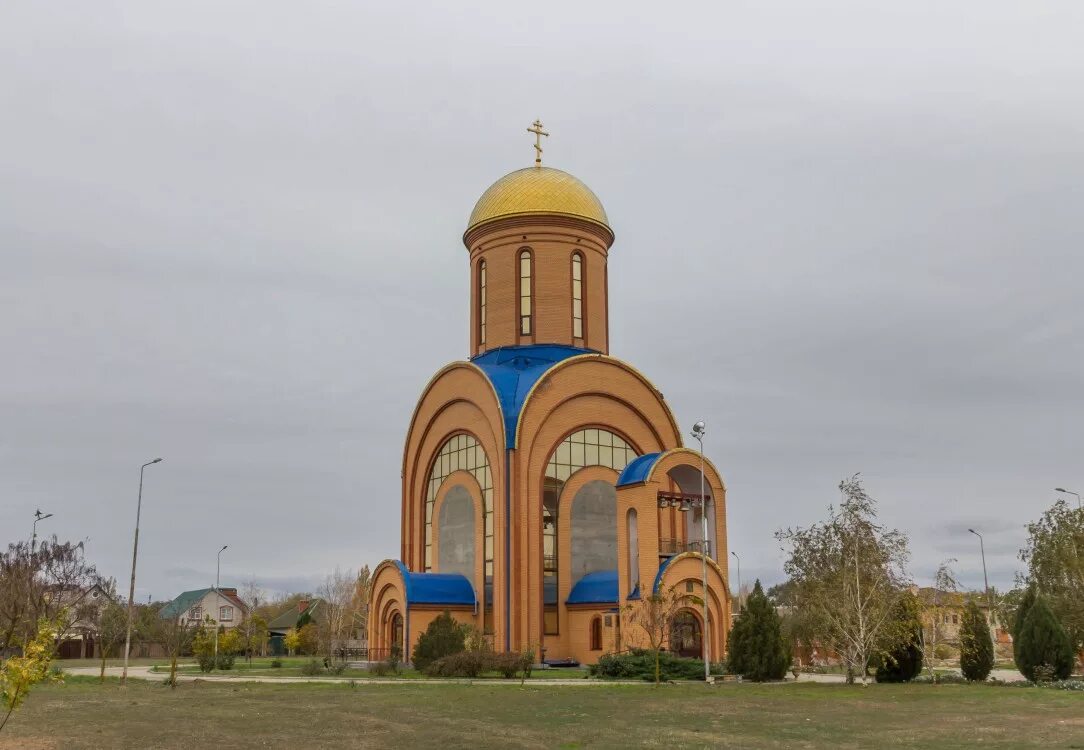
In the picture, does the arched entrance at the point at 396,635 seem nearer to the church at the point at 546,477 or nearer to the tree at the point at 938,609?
the church at the point at 546,477

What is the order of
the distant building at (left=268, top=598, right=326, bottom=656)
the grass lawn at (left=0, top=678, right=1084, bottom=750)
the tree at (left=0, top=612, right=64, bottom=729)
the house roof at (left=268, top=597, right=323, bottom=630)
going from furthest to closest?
the house roof at (left=268, top=597, right=323, bottom=630) → the distant building at (left=268, top=598, right=326, bottom=656) → the grass lawn at (left=0, top=678, right=1084, bottom=750) → the tree at (left=0, top=612, right=64, bottom=729)

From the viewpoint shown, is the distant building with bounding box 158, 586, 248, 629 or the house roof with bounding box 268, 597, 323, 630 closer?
the house roof with bounding box 268, 597, 323, 630

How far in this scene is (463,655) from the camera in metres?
31.9

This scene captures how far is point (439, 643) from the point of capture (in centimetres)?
3478

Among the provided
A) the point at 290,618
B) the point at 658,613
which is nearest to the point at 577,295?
the point at 658,613

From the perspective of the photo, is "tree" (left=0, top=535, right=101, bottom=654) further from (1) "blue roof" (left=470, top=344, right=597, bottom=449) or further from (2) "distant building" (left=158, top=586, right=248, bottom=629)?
(2) "distant building" (left=158, top=586, right=248, bottom=629)

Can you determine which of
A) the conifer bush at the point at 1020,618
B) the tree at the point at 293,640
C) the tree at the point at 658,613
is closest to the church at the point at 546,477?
the tree at the point at 658,613

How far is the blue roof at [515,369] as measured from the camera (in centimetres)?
3894

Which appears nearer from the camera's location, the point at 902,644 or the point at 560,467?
the point at 902,644

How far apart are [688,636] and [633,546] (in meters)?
3.72

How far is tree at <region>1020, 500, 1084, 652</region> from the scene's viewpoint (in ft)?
117

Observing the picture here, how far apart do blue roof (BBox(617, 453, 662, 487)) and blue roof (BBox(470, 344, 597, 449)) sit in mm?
4119

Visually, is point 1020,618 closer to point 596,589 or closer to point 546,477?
point 596,589

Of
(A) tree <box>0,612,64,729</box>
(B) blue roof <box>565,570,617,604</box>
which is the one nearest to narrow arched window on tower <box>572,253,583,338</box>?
(B) blue roof <box>565,570,617,604</box>
